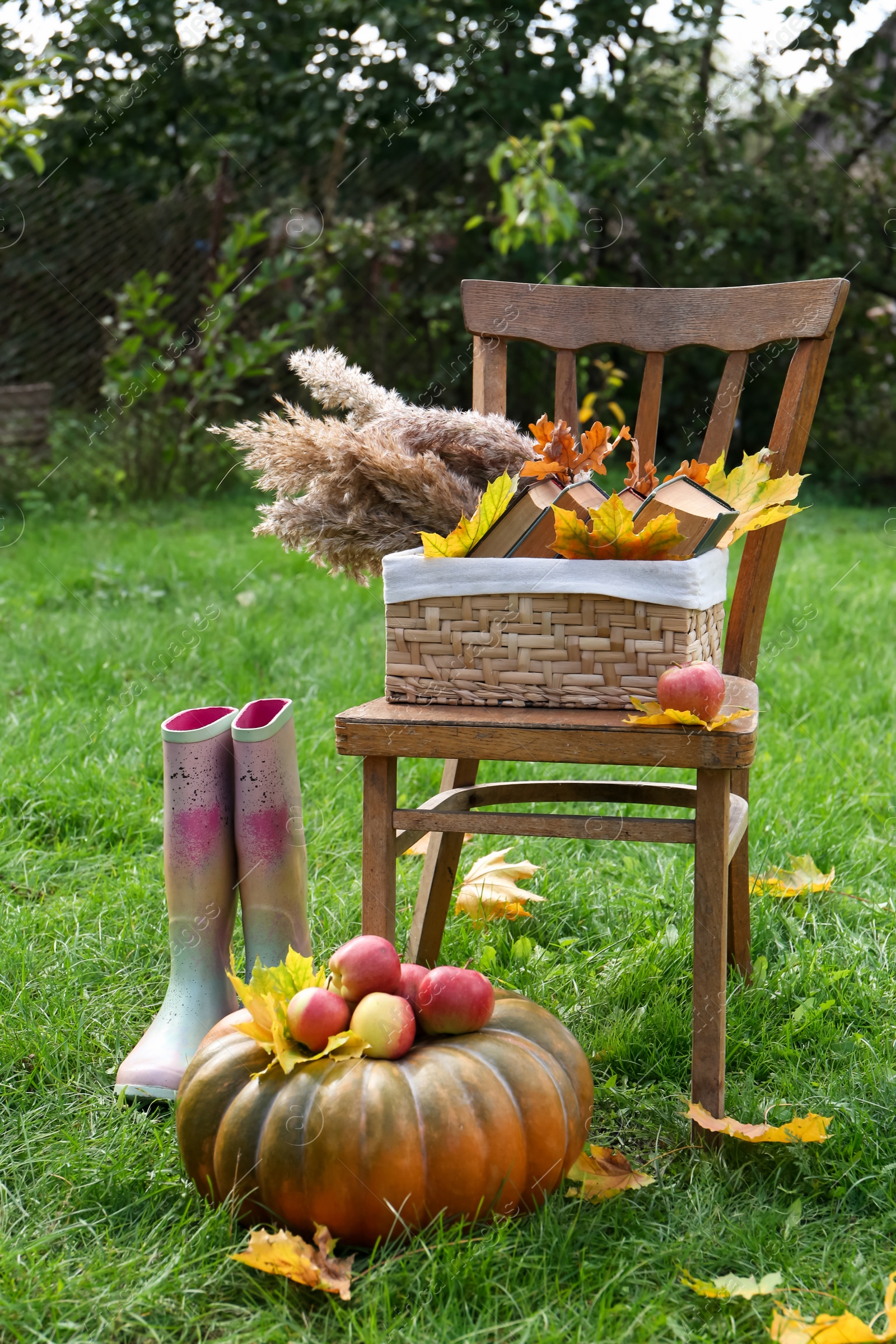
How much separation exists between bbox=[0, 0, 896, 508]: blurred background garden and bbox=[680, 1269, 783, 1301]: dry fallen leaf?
→ 5002 mm

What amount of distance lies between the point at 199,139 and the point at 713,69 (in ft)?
9.92

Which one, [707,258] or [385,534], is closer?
[385,534]

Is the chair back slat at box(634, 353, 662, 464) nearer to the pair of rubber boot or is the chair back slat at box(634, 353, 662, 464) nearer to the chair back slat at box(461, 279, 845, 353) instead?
the chair back slat at box(461, 279, 845, 353)

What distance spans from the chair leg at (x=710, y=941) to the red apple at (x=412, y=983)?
313 millimetres

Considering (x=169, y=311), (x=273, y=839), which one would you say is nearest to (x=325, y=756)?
(x=273, y=839)

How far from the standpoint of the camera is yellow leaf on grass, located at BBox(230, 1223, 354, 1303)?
1114mm

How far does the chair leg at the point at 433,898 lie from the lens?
5.70ft

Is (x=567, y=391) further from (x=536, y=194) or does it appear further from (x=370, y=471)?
(x=536, y=194)

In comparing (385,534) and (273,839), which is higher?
(385,534)

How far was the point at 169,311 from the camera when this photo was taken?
621 centimetres

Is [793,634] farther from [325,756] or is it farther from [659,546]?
[659,546]

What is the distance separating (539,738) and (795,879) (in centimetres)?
101

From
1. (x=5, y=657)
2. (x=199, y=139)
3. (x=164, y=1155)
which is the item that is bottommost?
(x=164, y=1155)

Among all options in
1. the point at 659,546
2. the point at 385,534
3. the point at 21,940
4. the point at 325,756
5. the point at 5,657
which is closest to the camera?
the point at 659,546
